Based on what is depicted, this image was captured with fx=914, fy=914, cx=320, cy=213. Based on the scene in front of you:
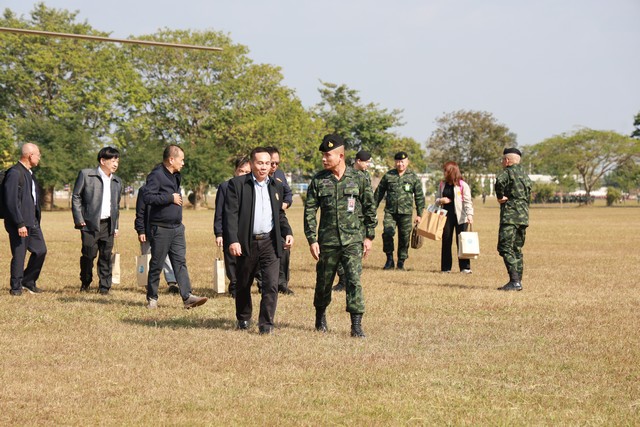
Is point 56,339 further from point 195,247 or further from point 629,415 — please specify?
point 195,247

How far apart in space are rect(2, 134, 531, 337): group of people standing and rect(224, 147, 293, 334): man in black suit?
0.03 feet

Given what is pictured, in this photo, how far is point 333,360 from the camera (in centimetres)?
775

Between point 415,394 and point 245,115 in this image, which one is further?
point 245,115

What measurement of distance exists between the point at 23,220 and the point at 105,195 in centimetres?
117

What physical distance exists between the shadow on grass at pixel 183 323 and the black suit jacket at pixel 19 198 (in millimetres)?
3177

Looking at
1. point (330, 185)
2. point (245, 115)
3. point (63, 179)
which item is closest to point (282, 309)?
point (330, 185)

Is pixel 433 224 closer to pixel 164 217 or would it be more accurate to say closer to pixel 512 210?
pixel 512 210

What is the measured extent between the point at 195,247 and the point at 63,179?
4252cm

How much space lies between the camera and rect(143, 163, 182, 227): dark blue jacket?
436 inches

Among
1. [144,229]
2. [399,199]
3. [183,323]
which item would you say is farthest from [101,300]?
[399,199]

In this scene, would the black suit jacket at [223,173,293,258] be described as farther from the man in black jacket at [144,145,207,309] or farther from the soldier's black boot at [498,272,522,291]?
the soldier's black boot at [498,272,522,291]

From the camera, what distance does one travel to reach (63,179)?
6328 cm

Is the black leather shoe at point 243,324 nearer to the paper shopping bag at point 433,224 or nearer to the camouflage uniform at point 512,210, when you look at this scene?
the camouflage uniform at point 512,210

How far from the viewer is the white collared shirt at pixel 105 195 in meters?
13.0
